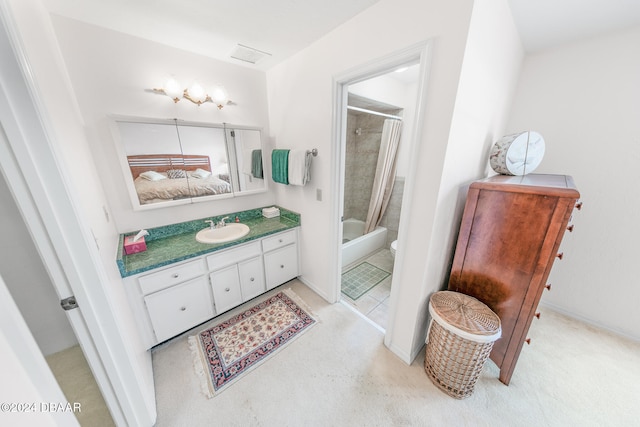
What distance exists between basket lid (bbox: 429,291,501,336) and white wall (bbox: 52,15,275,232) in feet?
7.12

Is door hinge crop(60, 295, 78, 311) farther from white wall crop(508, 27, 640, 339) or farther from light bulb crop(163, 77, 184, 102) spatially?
white wall crop(508, 27, 640, 339)

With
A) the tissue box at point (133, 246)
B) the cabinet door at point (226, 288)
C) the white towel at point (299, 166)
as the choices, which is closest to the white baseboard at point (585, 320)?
the white towel at point (299, 166)

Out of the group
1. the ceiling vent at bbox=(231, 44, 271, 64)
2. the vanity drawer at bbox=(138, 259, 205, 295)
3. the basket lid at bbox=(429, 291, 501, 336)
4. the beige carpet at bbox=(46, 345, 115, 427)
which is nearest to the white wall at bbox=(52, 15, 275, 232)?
the ceiling vent at bbox=(231, 44, 271, 64)

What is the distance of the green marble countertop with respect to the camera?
148 cm

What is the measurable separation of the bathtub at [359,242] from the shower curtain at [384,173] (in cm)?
19

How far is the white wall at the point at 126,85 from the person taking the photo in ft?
4.62

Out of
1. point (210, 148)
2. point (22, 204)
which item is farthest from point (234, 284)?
point (22, 204)

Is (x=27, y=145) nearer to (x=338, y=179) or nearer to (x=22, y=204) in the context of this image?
(x=22, y=204)

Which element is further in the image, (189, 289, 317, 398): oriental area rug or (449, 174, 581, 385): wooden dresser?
(189, 289, 317, 398): oriental area rug

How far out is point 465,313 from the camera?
1288mm

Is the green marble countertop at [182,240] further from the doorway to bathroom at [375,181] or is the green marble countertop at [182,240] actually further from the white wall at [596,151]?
the white wall at [596,151]

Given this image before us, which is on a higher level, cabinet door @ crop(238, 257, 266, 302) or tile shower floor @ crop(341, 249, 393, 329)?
cabinet door @ crop(238, 257, 266, 302)

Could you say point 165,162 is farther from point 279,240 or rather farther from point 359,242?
point 359,242

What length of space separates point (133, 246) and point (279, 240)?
1168mm
